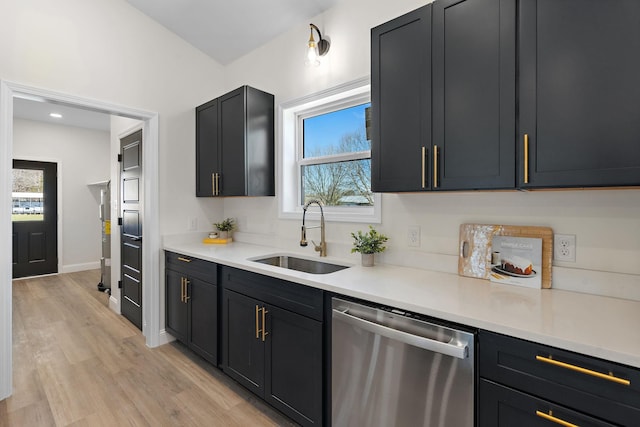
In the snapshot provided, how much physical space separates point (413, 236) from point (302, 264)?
3.11 feet

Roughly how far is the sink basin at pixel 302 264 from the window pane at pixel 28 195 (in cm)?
547

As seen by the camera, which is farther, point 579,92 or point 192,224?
point 192,224

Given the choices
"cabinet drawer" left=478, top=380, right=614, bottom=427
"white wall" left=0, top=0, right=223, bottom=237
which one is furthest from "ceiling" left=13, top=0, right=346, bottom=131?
"cabinet drawer" left=478, top=380, right=614, bottom=427

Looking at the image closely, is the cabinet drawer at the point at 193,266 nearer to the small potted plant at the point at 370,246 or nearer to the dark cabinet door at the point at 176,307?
the dark cabinet door at the point at 176,307

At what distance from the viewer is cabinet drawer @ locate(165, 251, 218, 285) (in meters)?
2.40

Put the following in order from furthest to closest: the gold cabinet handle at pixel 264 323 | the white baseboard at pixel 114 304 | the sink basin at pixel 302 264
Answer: the white baseboard at pixel 114 304 < the sink basin at pixel 302 264 < the gold cabinet handle at pixel 264 323

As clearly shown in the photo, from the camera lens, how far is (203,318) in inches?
98.9

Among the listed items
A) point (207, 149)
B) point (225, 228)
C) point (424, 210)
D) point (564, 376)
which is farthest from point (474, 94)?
point (225, 228)

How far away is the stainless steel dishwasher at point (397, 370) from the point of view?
1.18 meters

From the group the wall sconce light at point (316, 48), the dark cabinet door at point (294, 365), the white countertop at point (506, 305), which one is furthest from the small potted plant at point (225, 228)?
the wall sconce light at point (316, 48)

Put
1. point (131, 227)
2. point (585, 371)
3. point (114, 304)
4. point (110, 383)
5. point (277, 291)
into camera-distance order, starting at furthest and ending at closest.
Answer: point (114, 304) < point (131, 227) < point (110, 383) < point (277, 291) < point (585, 371)

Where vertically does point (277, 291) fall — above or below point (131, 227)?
below

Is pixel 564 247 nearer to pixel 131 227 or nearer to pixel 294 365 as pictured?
pixel 294 365

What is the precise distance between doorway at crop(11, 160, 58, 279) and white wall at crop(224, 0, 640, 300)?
178 inches
